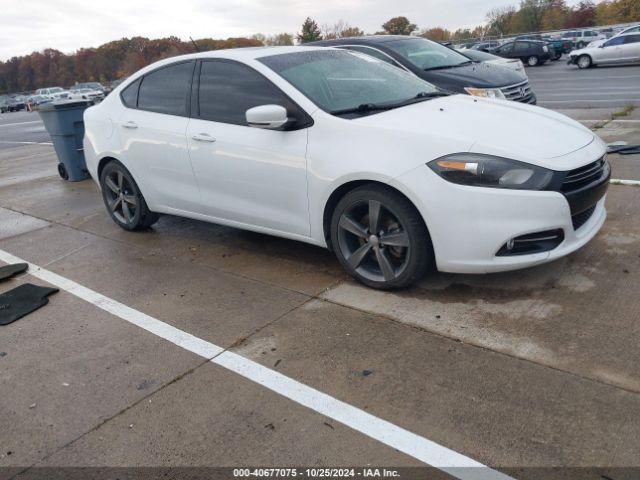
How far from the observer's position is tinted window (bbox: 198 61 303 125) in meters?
4.31

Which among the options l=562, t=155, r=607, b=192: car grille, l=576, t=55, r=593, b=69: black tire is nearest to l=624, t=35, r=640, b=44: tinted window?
l=576, t=55, r=593, b=69: black tire

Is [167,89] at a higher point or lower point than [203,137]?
higher

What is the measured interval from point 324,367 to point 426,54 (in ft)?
22.2

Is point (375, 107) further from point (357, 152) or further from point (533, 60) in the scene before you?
point (533, 60)

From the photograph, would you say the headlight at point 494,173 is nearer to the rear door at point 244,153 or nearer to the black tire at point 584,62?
the rear door at point 244,153

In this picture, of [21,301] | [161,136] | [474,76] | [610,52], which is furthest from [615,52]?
[21,301]

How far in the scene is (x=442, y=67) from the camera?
844 cm

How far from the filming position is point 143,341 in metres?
3.69

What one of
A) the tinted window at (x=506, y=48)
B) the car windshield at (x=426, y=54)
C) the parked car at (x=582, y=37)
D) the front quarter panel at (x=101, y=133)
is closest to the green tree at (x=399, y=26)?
the parked car at (x=582, y=37)

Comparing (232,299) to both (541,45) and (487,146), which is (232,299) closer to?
(487,146)

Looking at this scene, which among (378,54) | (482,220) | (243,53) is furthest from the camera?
(378,54)

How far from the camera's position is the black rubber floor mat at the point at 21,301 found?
4289mm

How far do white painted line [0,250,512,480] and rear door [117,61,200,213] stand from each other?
3.96 ft

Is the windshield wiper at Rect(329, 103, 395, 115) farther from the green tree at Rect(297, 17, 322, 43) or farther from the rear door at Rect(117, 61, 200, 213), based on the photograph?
the green tree at Rect(297, 17, 322, 43)
